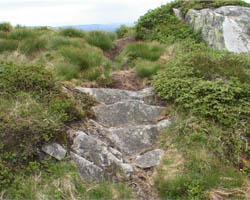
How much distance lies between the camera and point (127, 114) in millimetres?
5258

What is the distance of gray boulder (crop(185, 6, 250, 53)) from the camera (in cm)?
746

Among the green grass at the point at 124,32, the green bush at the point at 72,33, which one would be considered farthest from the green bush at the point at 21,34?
the green grass at the point at 124,32

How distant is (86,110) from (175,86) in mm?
1716

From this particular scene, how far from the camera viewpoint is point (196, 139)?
4.51 metres

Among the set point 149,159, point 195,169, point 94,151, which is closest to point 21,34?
point 94,151

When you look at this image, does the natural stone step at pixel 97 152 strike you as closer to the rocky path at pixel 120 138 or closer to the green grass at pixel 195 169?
the rocky path at pixel 120 138

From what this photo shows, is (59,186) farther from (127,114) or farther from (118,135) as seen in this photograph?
(127,114)

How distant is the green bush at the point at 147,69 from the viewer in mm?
6332

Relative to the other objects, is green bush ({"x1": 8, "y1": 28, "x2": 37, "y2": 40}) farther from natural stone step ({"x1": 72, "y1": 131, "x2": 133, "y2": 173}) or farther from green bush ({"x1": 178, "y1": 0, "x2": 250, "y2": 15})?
green bush ({"x1": 178, "y1": 0, "x2": 250, "y2": 15})

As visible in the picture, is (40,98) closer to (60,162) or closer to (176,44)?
(60,162)

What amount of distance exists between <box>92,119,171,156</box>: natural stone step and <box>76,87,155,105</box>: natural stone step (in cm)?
83

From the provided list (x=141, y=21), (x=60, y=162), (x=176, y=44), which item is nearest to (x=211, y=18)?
(x=176, y=44)

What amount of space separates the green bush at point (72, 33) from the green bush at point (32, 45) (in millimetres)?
1402

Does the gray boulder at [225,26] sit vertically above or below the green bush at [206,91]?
above
